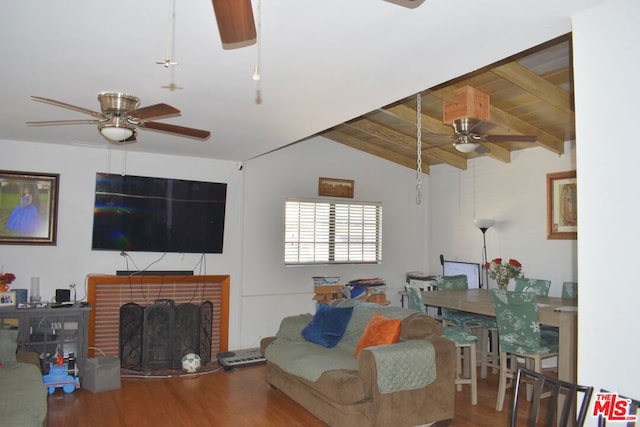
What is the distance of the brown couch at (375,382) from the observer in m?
3.50

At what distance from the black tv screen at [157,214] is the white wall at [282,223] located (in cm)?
48

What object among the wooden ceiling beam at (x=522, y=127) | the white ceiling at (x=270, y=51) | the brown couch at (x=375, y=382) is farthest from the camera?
the wooden ceiling beam at (x=522, y=127)

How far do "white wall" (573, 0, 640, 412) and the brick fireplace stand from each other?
4621 millimetres

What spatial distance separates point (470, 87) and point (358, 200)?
3049 millimetres

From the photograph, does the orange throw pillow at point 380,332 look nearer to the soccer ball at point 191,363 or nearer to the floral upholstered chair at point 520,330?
the floral upholstered chair at point 520,330

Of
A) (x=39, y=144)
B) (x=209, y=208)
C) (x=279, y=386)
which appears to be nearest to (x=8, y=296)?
(x=39, y=144)

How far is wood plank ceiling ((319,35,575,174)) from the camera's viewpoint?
415cm

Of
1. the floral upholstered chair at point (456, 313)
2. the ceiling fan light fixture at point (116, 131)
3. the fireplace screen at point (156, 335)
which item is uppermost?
the ceiling fan light fixture at point (116, 131)

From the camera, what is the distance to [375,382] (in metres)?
3.50

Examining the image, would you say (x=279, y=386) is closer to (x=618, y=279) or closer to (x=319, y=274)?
(x=319, y=274)

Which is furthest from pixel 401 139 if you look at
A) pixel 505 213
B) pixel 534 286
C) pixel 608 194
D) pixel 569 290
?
pixel 608 194

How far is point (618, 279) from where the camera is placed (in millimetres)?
1961

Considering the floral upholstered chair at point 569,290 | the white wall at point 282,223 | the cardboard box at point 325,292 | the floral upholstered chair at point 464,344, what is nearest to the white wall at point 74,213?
the white wall at point 282,223

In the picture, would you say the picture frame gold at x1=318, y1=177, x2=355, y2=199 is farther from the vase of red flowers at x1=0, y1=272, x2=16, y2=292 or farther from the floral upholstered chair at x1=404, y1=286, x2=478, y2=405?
the vase of red flowers at x1=0, y1=272, x2=16, y2=292
